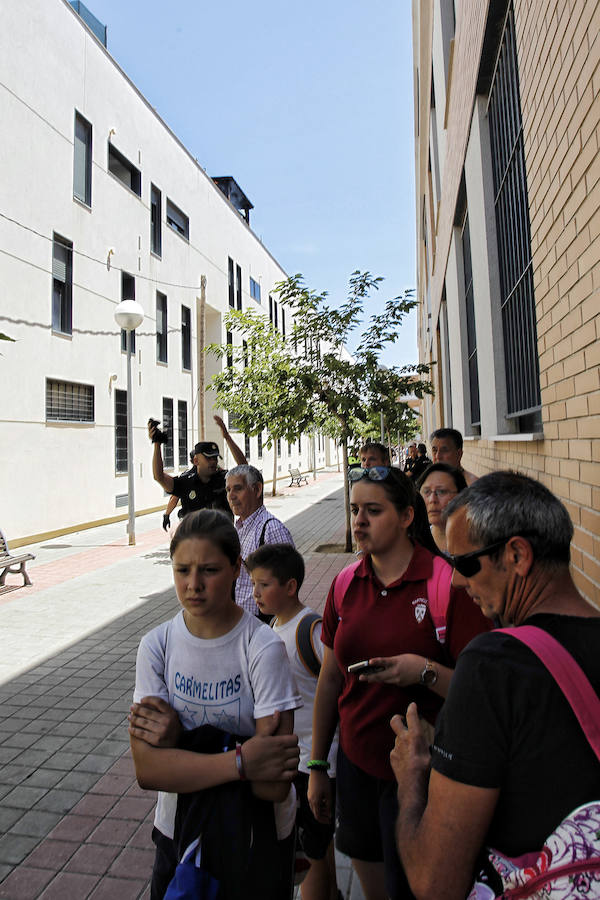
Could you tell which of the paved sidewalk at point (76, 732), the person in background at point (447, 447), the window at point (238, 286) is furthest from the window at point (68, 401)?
the window at point (238, 286)

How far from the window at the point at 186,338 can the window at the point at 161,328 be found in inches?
59.2

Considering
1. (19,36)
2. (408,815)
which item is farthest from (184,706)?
(19,36)

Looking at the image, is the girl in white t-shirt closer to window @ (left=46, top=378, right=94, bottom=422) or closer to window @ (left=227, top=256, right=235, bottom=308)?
window @ (left=46, top=378, right=94, bottom=422)

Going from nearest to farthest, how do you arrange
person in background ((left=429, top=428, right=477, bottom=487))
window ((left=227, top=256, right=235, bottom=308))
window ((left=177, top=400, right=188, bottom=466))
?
1. person in background ((left=429, top=428, right=477, bottom=487))
2. window ((left=177, top=400, right=188, bottom=466))
3. window ((left=227, top=256, right=235, bottom=308))

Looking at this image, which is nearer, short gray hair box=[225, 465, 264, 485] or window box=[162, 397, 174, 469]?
short gray hair box=[225, 465, 264, 485]

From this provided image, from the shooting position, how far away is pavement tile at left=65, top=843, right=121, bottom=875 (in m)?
2.73

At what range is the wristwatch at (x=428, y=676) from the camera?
1.82 meters

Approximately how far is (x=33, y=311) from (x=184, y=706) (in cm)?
1271

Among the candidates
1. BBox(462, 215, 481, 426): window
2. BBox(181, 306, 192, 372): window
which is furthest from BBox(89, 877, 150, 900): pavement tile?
BBox(181, 306, 192, 372): window

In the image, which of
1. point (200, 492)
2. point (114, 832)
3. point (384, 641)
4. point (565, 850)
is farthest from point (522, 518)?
point (200, 492)

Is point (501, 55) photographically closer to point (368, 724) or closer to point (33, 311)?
point (368, 724)

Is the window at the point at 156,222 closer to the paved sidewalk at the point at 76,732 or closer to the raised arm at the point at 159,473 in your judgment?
the paved sidewalk at the point at 76,732

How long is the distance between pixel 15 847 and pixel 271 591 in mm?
1851

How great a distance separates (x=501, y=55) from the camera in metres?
4.37
